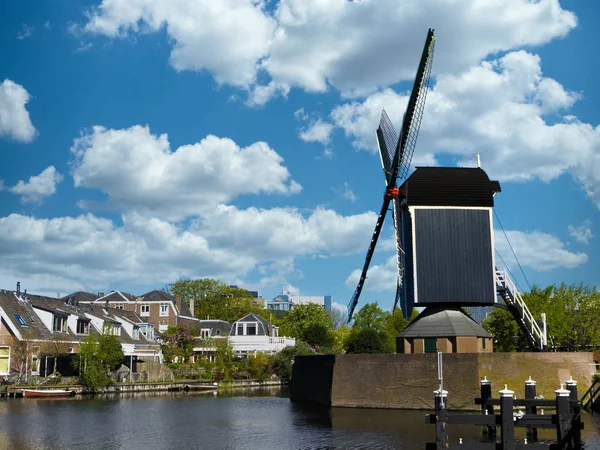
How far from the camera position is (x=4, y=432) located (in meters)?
30.0

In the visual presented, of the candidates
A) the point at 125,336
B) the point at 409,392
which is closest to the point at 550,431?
the point at 409,392

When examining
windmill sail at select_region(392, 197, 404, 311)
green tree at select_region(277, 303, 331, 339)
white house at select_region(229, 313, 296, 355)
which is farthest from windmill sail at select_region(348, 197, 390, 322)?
green tree at select_region(277, 303, 331, 339)

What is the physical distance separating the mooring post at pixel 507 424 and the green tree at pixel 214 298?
80.3m

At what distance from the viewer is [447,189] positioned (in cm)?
4272

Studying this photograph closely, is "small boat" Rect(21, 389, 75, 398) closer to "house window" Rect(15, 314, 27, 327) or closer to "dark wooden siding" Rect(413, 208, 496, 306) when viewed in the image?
"house window" Rect(15, 314, 27, 327)

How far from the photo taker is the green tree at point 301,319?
91062mm

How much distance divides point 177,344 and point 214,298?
29.6 m

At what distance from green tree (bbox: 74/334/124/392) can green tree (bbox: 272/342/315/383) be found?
57.5ft

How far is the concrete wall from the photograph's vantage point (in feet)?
122

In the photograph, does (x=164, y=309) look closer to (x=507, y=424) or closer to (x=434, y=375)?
(x=434, y=375)

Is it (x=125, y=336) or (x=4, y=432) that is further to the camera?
(x=125, y=336)

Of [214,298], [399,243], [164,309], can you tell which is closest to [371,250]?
[399,243]

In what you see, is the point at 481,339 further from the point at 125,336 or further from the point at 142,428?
the point at 125,336

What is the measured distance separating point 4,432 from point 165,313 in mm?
52287
